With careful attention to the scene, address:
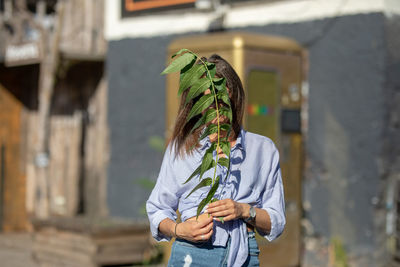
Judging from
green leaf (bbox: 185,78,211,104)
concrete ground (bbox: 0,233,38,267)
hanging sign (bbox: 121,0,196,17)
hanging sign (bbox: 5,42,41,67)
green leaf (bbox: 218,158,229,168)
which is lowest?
concrete ground (bbox: 0,233,38,267)

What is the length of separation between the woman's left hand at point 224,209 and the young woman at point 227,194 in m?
0.08

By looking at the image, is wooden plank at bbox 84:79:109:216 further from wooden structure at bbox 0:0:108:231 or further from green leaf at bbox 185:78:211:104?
green leaf at bbox 185:78:211:104

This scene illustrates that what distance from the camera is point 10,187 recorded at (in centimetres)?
1052

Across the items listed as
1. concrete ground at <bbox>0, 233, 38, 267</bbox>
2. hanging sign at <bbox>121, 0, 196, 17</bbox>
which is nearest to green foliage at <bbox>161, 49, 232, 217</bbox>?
hanging sign at <bbox>121, 0, 196, 17</bbox>

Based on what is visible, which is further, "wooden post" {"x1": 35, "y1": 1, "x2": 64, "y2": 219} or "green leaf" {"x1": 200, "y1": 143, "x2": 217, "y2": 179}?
"wooden post" {"x1": 35, "y1": 1, "x2": 64, "y2": 219}

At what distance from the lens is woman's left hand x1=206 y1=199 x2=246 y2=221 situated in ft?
8.25

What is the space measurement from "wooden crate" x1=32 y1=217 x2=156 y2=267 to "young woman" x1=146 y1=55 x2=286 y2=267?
4.77m

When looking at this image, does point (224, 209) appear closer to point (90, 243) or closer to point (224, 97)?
point (224, 97)

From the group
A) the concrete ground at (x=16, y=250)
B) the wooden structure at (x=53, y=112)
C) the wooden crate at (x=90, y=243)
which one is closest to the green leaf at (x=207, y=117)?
the wooden crate at (x=90, y=243)

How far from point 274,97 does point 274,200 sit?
400 cm

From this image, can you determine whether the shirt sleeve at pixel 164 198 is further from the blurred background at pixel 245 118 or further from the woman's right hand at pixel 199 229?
the blurred background at pixel 245 118

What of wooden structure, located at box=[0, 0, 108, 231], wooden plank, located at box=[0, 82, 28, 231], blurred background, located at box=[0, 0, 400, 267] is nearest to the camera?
blurred background, located at box=[0, 0, 400, 267]

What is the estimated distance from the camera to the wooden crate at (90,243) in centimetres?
739

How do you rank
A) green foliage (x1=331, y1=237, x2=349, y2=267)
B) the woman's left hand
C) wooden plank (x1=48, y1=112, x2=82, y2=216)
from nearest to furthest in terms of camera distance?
the woman's left hand
green foliage (x1=331, y1=237, x2=349, y2=267)
wooden plank (x1=48, y1=112, x2=82, y2=216)
